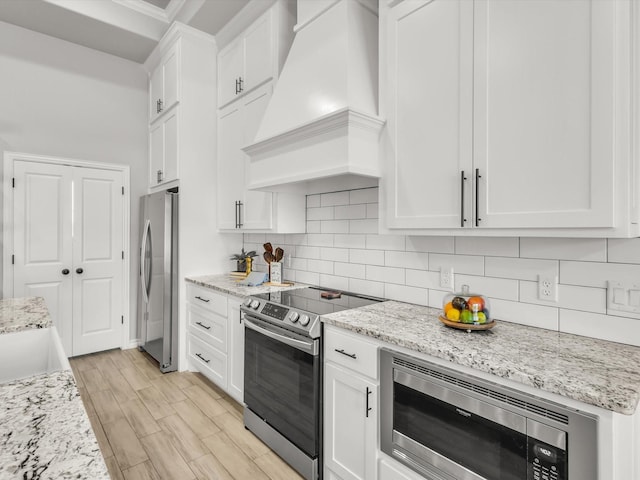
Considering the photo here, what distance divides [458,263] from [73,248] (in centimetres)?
381

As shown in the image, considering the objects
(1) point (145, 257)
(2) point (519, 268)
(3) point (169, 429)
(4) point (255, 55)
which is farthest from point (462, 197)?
(1) point (145, 257)

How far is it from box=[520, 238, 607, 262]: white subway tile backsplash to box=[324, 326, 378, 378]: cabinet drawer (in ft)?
2.85

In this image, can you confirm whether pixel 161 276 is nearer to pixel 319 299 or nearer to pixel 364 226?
pixel 319 299

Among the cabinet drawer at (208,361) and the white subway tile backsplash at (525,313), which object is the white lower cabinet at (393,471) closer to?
the white subway tile backsplash at (525,313)

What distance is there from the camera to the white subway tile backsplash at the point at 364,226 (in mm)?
2400

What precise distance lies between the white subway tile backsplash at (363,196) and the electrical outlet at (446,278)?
2.18 ft

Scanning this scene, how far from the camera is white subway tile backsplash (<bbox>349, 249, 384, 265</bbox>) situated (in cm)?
238

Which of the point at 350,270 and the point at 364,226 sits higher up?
the point at 364,226

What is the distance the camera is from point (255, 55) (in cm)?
296

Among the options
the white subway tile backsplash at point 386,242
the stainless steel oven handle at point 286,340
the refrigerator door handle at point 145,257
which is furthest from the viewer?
the refrigerator door handle at point 145,257

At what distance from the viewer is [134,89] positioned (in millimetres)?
4109

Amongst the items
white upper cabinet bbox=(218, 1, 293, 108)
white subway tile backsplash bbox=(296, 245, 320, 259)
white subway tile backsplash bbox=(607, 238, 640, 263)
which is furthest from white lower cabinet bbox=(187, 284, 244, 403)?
white subway tile backsplash bbox=(607, 238, 640, 263)

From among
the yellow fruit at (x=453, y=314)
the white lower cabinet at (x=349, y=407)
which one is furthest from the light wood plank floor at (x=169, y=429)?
the yellow fruit at (x=453, y=314)

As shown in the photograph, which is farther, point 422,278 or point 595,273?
point 422,278
